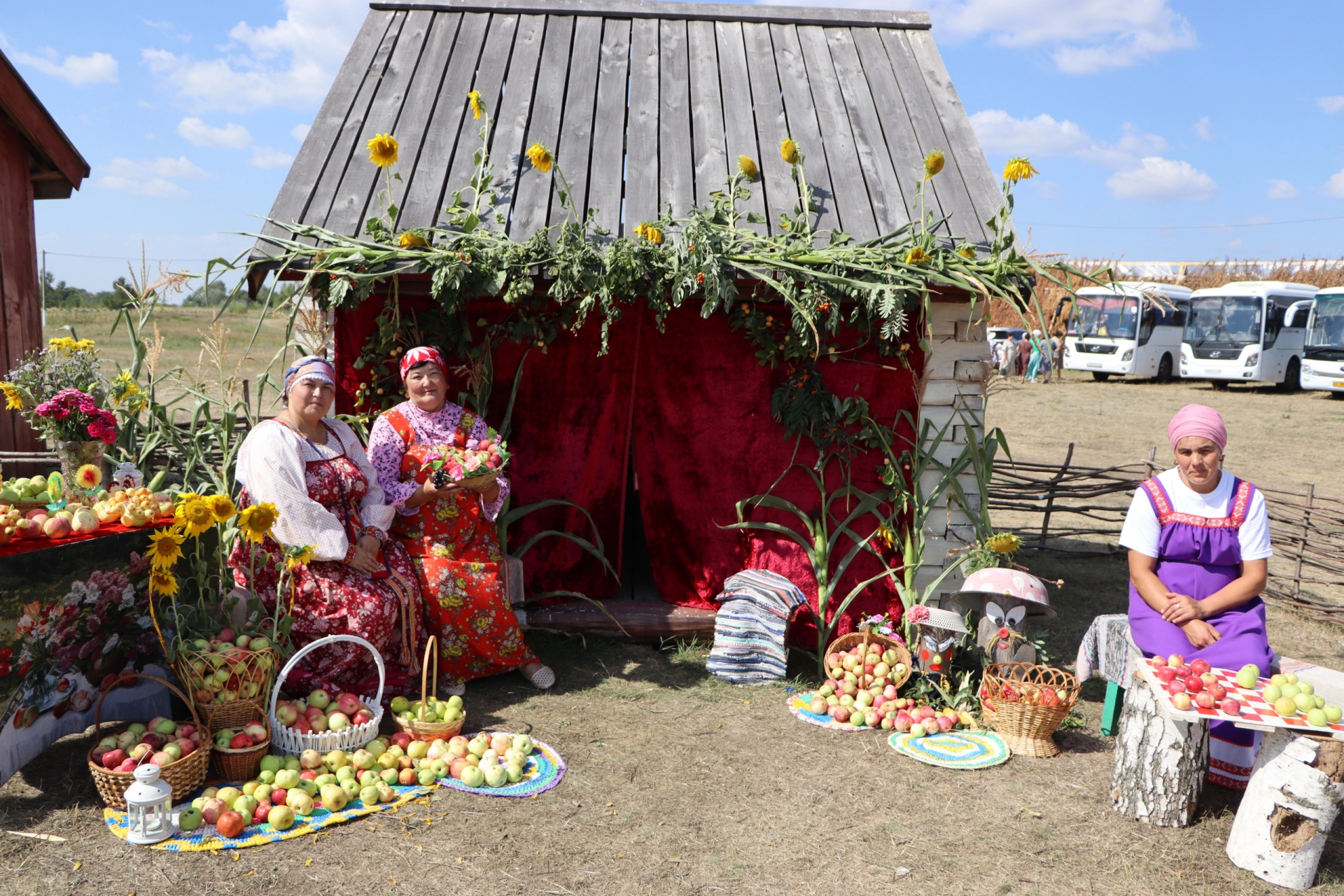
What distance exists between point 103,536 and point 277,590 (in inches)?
27.9

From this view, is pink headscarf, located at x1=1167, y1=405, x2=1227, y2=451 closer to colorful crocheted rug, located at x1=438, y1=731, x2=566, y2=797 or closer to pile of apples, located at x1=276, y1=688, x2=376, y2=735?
colorful crocheted rug, located at x1=438, y1=731, x2=566, y2=797

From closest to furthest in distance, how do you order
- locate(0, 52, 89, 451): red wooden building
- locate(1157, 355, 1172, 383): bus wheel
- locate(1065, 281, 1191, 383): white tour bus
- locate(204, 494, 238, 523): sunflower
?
locate(204, 494, 238, 523): sunflower, locate(0, 52, 89, 451): red wooden building, locate(1065, 281, 1191, 383): white tour bus, locate(1157, 355, 1172, 383): bus wheel

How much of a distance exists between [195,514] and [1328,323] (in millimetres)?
23590

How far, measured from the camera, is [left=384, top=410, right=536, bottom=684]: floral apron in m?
4.40

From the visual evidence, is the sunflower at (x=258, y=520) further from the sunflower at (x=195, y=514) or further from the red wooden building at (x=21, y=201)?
the red wooden building at (x=21, y=201)

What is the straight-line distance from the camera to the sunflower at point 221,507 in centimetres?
341

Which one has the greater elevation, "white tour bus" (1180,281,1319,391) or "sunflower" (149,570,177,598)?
"white tour bus" (1180,281,1319,391)

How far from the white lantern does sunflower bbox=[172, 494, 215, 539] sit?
826 millimetres

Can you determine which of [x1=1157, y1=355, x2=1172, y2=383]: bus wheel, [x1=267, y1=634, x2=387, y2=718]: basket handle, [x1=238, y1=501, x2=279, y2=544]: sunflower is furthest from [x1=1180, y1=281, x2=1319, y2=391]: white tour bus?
[x1=238, y1=501, x2=279, y2=544]: sunflower

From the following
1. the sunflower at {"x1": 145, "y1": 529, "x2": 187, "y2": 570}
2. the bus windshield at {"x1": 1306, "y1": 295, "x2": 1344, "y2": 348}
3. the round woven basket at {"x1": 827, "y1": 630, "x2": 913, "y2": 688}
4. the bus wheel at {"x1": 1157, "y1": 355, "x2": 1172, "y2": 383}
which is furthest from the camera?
the bus wheel at {"x1": 1157, "y1": 355, "x2": 1172, "y2": 383}

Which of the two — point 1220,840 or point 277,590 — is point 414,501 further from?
point 1220,840

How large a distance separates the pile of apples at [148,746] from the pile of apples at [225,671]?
14 centimetres

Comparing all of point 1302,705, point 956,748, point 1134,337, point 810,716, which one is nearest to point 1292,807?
point 1302,705

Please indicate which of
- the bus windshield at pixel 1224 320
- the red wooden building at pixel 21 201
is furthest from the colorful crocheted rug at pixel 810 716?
the bus windshield at pixel 1224 320
